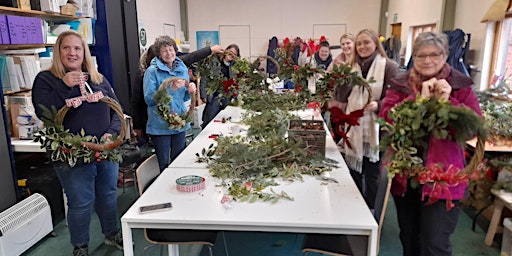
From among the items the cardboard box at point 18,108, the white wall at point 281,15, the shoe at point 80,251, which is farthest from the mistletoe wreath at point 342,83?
the white wall at point 281,15

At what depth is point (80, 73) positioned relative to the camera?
236 centimetres

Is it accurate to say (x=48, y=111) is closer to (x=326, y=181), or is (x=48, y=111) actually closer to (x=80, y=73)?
(x=80, y=73)

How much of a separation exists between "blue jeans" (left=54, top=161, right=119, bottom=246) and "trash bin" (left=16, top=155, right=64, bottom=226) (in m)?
0.74

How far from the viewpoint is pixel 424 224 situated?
6.36 feet

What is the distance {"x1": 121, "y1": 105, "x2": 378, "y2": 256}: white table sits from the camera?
1715 millimetres

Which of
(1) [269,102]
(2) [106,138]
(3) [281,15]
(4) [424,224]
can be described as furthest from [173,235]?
(3) [281,15]

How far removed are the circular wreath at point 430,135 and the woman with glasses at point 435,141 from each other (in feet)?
0.17

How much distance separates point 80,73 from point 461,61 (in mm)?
4279

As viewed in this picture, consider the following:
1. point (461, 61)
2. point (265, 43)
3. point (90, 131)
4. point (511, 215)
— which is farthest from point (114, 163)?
point (265, 43)

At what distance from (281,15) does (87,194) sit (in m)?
7.80

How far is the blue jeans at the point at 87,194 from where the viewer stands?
2.46 metres

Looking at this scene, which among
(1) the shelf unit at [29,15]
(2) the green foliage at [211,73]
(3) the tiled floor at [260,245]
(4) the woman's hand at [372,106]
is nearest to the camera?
(4) the woman's hand at [372,106]

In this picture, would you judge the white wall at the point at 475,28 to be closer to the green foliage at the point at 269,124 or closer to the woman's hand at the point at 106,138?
the green foliage at the point at 269,124

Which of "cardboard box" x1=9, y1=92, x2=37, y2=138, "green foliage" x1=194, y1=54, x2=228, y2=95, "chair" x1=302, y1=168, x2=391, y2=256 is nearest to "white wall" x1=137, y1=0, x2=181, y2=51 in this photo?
"green foliage" x1=194, y1=54, x2=228, y2=95
